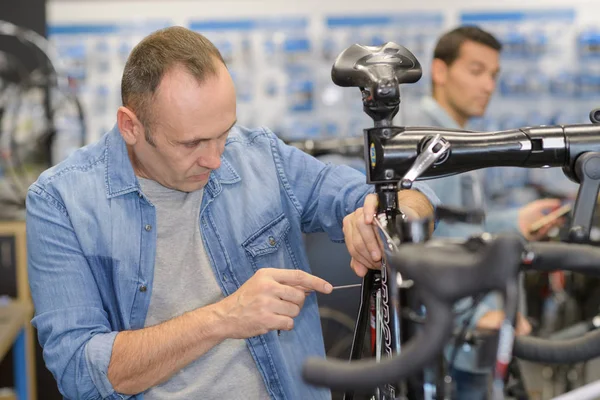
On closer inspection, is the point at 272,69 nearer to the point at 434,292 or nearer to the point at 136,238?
the point at 136,238

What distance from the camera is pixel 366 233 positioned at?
116 centimetres

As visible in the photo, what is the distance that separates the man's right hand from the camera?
1.19 meters

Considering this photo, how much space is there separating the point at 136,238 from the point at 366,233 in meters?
0.50

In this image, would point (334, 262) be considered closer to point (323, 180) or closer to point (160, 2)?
point (323, 180)

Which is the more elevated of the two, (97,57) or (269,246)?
(97,57)

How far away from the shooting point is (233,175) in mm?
1556

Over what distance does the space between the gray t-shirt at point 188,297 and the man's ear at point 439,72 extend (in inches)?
53.2

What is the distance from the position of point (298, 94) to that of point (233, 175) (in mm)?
2785

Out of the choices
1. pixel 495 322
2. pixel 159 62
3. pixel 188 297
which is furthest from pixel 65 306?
pixel 495 322

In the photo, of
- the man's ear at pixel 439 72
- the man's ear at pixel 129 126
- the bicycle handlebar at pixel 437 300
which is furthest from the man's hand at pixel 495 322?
the man's ear at pixel 439 72

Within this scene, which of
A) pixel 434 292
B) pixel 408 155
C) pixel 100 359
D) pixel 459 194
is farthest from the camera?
pixel 459 194

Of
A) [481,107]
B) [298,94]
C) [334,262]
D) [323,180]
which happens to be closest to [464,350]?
[334,262]

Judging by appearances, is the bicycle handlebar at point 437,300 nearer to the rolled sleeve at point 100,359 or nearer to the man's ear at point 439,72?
the rolled sleeve at point 100,359

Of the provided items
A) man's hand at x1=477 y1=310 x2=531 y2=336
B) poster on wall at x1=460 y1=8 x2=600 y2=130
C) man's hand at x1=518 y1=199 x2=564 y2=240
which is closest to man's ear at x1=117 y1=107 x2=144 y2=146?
man's hand at x1=477 y1=310 x2=531 y2=336
